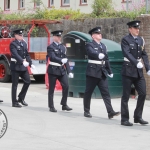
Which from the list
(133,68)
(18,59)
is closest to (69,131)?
(133,68)

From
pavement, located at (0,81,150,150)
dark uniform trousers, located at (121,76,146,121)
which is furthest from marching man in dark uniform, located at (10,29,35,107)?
dark uniform trousers, located at (121,76,146,121)

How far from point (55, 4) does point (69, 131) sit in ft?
78.0

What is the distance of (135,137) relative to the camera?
9.41 meters

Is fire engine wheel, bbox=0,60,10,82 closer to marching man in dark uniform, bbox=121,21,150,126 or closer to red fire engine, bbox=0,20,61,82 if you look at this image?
red fire engine, bbox=0,20,61,82

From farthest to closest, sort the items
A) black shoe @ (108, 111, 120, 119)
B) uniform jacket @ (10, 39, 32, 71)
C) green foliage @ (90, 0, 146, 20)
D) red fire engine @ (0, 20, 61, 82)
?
red fire engine @ (0, 20, 61, 82), green foliage @ (90, 0, 146, 20), uniform jacket @ (10, 39, 32, 71), black shoe @ (108, 111, 120, 119)

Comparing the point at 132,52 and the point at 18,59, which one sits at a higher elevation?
the point at 132,52

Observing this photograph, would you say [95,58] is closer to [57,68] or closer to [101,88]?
[101,88]

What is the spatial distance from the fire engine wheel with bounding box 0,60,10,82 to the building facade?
28.3 ft

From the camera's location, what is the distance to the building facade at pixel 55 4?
2953 centimetres

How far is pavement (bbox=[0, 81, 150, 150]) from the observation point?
344 inches

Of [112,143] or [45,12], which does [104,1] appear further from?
[112,143]

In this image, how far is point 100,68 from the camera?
445 inches

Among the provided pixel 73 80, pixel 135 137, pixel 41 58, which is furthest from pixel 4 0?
pixel 135 137

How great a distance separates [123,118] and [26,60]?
3.48 metres
